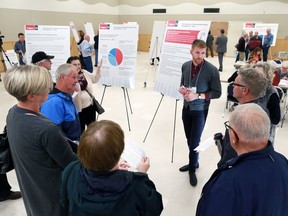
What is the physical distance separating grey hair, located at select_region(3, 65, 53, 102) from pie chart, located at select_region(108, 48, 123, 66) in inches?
104

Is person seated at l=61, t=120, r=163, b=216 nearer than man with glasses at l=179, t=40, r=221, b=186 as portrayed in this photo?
Yes

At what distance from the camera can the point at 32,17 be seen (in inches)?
420

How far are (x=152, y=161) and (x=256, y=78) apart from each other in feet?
6.75

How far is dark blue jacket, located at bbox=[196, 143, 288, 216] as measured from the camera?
1088mm

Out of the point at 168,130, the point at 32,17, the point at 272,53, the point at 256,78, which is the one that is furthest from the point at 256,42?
the point at 32,17

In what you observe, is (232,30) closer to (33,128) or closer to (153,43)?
(153,43)

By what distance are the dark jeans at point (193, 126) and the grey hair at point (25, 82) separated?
1.80m

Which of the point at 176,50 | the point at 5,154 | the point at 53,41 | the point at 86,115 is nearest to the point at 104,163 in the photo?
the point at 5,154

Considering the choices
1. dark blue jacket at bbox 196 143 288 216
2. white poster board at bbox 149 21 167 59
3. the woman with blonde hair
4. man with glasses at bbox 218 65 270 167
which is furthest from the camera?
white poster board at bbox 149 21 167 59

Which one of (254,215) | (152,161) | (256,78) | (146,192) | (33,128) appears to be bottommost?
(152,161)

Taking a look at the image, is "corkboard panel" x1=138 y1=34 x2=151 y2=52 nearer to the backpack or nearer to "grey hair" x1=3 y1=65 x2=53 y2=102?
the backpack

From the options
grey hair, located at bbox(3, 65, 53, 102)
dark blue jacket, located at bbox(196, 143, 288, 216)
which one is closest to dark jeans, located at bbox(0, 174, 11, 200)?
grey hair, located at bbox(3, 65, 53, 102)

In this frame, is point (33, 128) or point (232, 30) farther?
point (232, 30)

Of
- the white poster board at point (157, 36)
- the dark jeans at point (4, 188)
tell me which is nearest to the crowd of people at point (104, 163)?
the dark jeans at point (4, 188)
